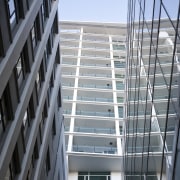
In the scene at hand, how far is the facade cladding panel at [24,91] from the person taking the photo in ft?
41.2

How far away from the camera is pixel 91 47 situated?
209ft

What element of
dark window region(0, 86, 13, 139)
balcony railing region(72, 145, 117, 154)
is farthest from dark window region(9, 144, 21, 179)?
balcony railing region(72, 145, 117, 154)

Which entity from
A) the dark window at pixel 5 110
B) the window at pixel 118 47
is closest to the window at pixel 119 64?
the window at pixel 118 47

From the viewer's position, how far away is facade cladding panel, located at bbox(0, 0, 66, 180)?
12.6 meters

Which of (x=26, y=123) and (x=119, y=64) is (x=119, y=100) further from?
(x=26, y=123)

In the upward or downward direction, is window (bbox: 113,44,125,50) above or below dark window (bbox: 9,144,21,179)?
below

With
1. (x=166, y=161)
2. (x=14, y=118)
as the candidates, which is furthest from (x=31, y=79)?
(x=166, y=161)

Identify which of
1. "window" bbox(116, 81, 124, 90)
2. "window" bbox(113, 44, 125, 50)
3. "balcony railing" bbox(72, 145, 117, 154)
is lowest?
"window" bbox(113, 44, 125, 50)

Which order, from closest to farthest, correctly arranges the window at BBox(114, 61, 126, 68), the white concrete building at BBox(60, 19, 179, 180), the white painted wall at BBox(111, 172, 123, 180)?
the white concrete building at BBox(60, 19, 179, 180) → the white painted wall at BBox(111, 172, 123, 180) → the window at BBox(114, 61, 126, 68)

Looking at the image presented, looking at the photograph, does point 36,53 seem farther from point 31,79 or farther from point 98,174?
point 98,174

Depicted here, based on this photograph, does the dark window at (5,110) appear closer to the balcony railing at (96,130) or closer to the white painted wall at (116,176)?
the white painted wall at (116,176)

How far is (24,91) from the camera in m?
15.2

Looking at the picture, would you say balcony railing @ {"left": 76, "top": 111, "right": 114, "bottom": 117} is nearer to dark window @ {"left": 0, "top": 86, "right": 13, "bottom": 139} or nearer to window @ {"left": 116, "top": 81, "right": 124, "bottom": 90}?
window @ {"left": 116, "top": 81, "right": 124, "bottom": 90}

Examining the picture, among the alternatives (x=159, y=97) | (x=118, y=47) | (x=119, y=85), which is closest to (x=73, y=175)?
(x=119, y=85)
